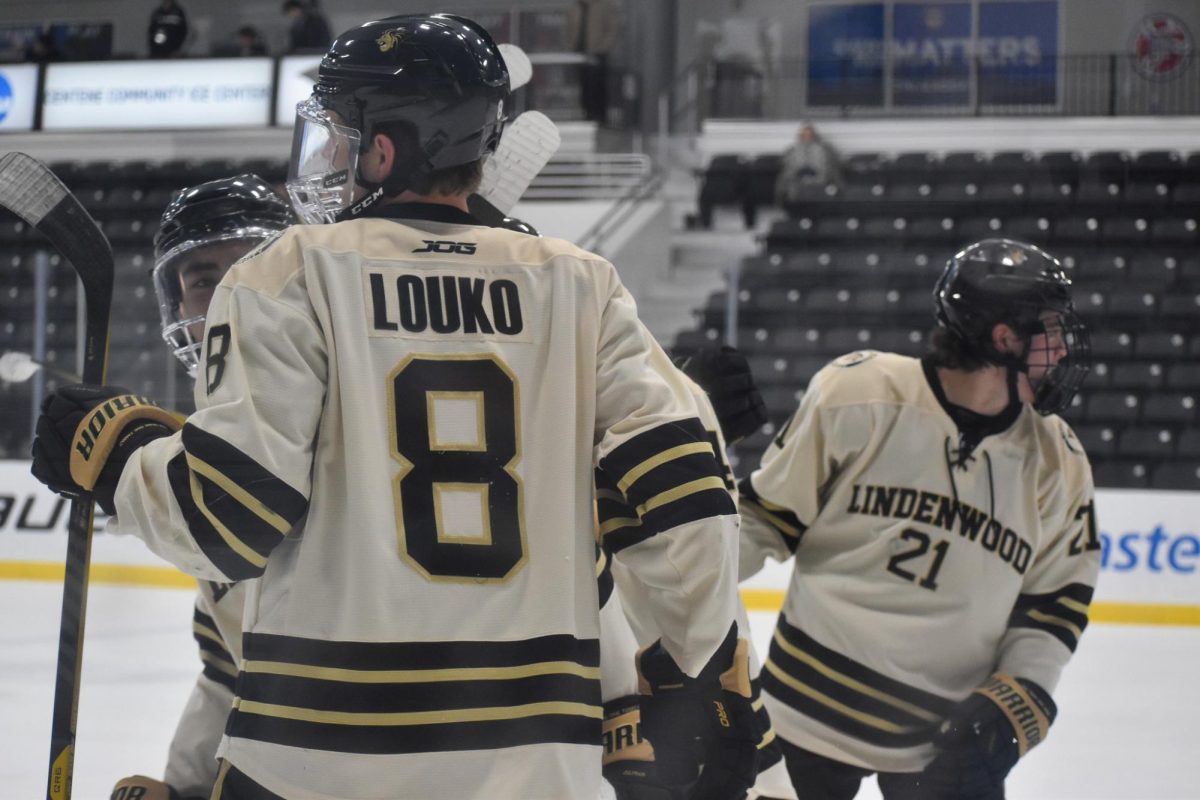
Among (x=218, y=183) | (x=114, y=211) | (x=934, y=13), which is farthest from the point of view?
(x=934, y=13)

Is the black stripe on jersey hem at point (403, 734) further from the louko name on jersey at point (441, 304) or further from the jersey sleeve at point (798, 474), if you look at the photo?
the jersey sleeve at point (798, 474)

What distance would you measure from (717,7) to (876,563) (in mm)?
7800

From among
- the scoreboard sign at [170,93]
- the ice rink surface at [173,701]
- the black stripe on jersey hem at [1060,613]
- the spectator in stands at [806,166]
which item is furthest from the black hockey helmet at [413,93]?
the spectator in stands at [806,166]

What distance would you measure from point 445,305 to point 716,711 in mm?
440

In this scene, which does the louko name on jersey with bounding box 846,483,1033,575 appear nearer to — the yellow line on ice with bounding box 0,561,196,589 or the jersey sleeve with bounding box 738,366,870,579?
the jersey sleeve with bounding box 738,366,870,579

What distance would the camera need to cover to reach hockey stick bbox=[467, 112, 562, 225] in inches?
68.7

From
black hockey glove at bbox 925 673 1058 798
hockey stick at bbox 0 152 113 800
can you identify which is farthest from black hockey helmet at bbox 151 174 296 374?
black hockey glove at bbox 925 673 1058 798

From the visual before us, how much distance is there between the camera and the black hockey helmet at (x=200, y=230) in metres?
1.60

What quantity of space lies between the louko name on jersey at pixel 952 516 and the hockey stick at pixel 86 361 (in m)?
1.06

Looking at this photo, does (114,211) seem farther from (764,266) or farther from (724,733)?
(724,733)

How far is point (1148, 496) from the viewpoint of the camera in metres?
4.23

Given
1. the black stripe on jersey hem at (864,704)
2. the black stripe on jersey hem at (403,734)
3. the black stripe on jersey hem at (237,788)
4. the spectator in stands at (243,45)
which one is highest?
the spectator in stands at (243,45)

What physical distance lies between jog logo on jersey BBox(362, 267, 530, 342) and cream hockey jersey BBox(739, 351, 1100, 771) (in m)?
0.89

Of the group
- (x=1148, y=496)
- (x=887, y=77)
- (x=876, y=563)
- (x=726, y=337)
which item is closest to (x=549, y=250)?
(x=876, y=563)
